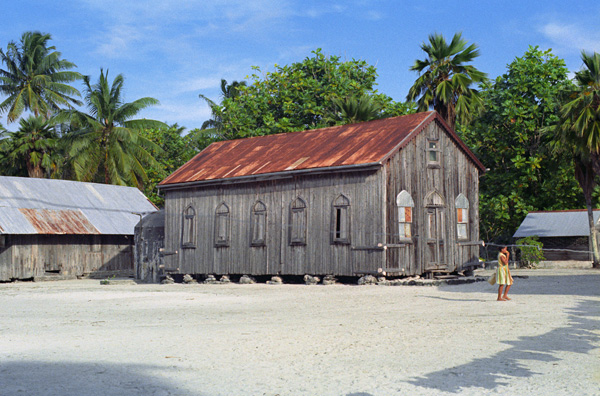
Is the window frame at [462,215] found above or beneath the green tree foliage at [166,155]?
beneath

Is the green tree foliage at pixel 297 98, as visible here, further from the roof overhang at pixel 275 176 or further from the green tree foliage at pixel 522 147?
the roof overhang at pixel 275 176

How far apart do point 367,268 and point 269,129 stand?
836 inches

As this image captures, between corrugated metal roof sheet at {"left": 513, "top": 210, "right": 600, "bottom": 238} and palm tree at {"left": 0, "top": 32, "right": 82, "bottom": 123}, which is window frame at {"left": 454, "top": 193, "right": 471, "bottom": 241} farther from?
palm tree at {"left": 0, "top": 32, "right": 82, "bottom": 123}

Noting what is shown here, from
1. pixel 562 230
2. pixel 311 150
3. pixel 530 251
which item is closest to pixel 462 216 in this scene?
pixel 311 150

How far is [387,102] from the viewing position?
1855 inches

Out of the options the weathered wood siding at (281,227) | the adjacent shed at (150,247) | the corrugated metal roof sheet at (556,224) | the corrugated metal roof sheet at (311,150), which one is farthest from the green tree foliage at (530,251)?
the adjacent shed at (150,247)

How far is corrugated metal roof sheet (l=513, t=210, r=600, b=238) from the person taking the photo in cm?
4050

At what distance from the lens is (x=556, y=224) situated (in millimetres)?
41219

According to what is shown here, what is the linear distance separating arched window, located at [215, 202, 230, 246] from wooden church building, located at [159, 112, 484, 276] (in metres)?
0.04

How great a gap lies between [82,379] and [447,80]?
29.9 m

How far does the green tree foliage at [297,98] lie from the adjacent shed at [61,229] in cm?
935

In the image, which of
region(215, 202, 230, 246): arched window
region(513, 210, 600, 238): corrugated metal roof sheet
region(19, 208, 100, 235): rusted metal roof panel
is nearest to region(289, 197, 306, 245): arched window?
region(215, 202, 230, 246): arched window

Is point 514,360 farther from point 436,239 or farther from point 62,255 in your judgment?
point 62,255

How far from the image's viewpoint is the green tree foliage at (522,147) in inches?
1607
